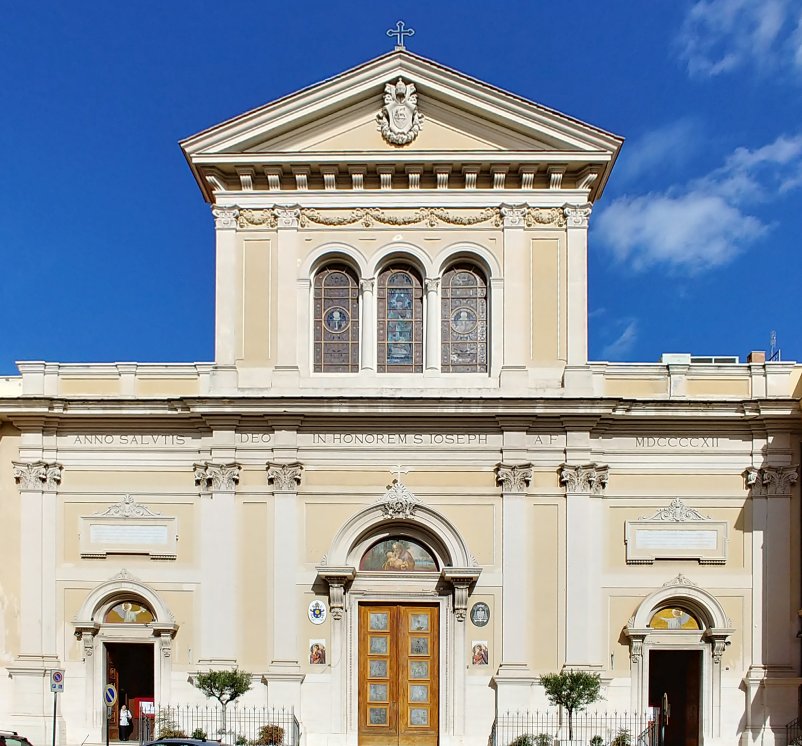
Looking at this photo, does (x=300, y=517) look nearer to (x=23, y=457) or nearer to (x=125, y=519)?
(x=125, y=519)

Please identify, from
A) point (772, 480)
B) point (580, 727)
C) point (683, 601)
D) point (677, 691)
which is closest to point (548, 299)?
point (772, 480)

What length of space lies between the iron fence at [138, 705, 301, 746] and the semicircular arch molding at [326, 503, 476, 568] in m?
3.59

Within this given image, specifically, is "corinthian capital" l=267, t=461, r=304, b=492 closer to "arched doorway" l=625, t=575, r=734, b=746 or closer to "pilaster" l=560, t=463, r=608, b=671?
"pilaster" l=560, t=463, r=608, b=671

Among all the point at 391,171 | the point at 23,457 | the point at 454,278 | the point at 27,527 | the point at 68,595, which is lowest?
the point at 68,595

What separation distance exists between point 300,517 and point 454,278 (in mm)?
6706

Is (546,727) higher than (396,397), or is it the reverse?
(396,397)

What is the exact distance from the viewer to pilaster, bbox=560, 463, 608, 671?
73.6ft

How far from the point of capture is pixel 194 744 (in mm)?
18922

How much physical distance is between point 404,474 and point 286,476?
2701 mm

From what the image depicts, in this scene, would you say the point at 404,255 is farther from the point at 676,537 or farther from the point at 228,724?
the point at 228,724

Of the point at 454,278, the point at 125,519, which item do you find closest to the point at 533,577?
the point at 454,278

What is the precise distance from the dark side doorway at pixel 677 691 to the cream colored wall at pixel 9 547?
14.9 meters

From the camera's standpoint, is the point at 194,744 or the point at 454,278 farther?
the point at 454,278

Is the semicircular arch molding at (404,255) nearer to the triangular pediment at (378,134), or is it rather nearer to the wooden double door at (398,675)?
the triangular pediment at (378,134)
